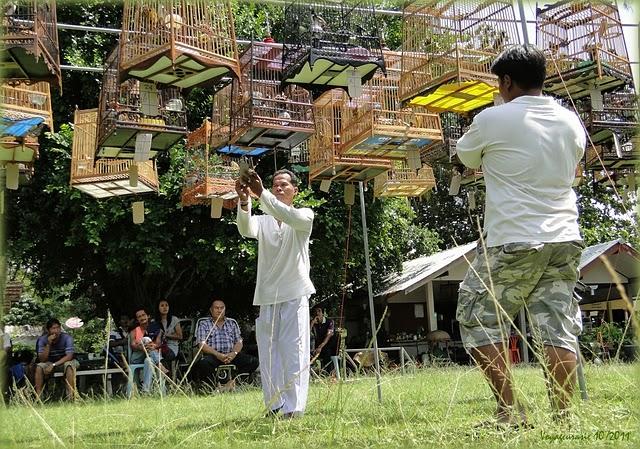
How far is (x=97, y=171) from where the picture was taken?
8539 mm

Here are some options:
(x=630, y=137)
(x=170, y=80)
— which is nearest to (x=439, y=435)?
(x=170, y=80)

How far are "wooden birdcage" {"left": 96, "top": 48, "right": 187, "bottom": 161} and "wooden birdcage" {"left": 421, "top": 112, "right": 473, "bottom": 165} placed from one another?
2.79 metres

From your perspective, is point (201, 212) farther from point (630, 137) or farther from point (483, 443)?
point (483, 443)

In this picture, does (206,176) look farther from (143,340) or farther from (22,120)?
(22,120)

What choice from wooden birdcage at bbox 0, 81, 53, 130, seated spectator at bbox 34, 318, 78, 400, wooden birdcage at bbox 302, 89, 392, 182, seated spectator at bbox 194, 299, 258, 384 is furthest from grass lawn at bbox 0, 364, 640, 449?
seated spectator at bbox 34, 318, 78, 400

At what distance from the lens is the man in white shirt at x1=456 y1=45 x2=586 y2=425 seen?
10.2ft

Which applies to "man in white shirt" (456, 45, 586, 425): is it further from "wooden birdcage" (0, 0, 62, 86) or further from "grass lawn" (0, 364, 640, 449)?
"wooden birdcage" (0, 0, 62, 86)

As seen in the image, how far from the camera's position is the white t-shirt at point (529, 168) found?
10.4 ft

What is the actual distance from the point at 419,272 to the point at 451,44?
13290mm

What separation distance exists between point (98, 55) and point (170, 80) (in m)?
7.25

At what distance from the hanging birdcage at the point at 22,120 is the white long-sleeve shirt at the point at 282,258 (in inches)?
82.3

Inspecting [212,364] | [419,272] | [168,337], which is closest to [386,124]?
[212,364]

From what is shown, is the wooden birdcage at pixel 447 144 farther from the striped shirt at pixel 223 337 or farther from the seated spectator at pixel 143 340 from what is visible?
the seated spectator at pixel 143 340

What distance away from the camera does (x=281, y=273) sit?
475 centimetres
